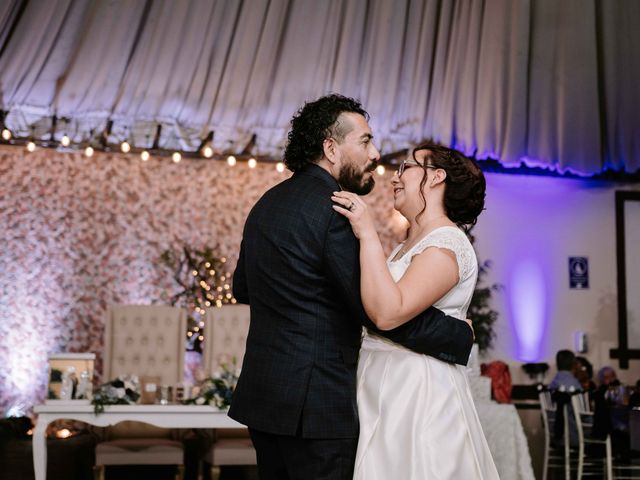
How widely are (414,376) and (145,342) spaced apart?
4843 millimetres

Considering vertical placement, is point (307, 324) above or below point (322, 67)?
below

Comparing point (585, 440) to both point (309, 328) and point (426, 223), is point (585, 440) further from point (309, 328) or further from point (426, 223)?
point (309, 328)

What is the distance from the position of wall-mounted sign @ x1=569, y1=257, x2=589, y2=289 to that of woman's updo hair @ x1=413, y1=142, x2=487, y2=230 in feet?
25.3

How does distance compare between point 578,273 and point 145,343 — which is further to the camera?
point 578,273

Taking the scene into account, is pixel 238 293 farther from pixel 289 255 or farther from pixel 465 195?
pixel 465 195

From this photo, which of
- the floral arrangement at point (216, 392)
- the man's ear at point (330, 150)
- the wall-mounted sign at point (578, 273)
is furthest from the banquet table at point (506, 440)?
the wall-mounted sign at point (578, 273)

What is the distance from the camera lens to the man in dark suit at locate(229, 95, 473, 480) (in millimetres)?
2258

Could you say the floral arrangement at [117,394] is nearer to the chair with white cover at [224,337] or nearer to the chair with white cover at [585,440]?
the chair with white cover at [224,337]

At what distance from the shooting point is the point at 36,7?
7883 mm

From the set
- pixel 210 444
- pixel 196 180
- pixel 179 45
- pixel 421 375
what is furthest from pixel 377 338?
pixel 196 180

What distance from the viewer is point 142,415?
486 centimetres

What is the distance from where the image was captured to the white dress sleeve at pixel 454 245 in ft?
8.15

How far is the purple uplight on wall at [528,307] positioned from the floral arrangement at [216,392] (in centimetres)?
539

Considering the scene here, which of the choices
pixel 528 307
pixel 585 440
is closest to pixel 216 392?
pixel 585 440
